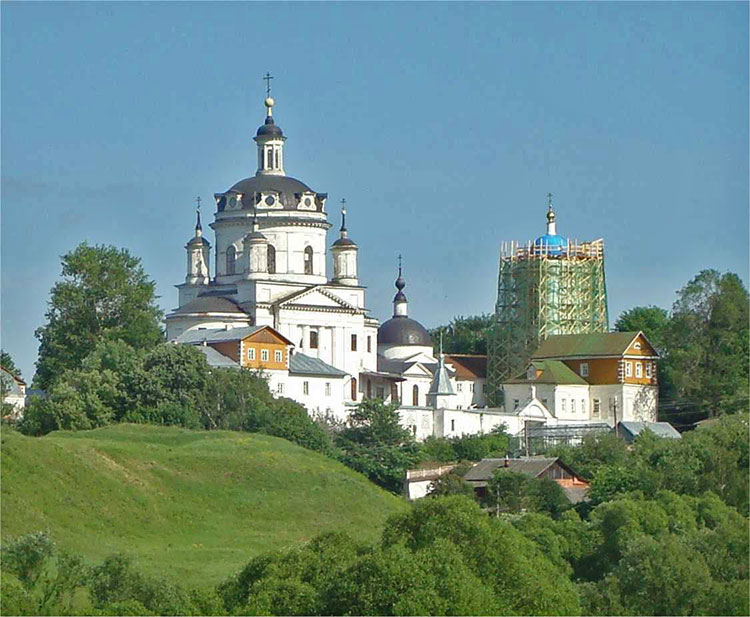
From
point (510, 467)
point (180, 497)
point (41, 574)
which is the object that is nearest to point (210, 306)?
point (510, 467)

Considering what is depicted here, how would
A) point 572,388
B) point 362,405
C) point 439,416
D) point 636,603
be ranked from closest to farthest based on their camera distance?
1. point 636,603
2. point 362,405
3. point 439,416
4. point 572,388

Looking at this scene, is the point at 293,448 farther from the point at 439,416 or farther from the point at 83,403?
the point at 439,416

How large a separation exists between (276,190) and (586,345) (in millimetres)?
10957

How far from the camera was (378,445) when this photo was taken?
59.2 m

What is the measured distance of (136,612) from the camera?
33.0 metres

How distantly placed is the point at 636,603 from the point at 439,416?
92.5ft

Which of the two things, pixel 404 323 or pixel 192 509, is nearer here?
pixel 192 509

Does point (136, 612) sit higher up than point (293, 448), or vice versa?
point (293, 448)

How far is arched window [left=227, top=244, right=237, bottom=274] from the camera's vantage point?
2758 inches

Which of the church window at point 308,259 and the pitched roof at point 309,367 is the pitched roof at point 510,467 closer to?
the pitched roof at point 309,367

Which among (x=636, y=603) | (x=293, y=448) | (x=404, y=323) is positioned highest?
(x=404, y=323)

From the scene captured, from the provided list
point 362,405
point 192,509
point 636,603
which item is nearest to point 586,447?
point 362,405

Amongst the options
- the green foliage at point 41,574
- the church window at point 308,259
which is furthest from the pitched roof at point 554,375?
the green foliage at point 41,574

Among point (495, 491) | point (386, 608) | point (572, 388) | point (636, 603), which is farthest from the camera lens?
point (572, 388)
